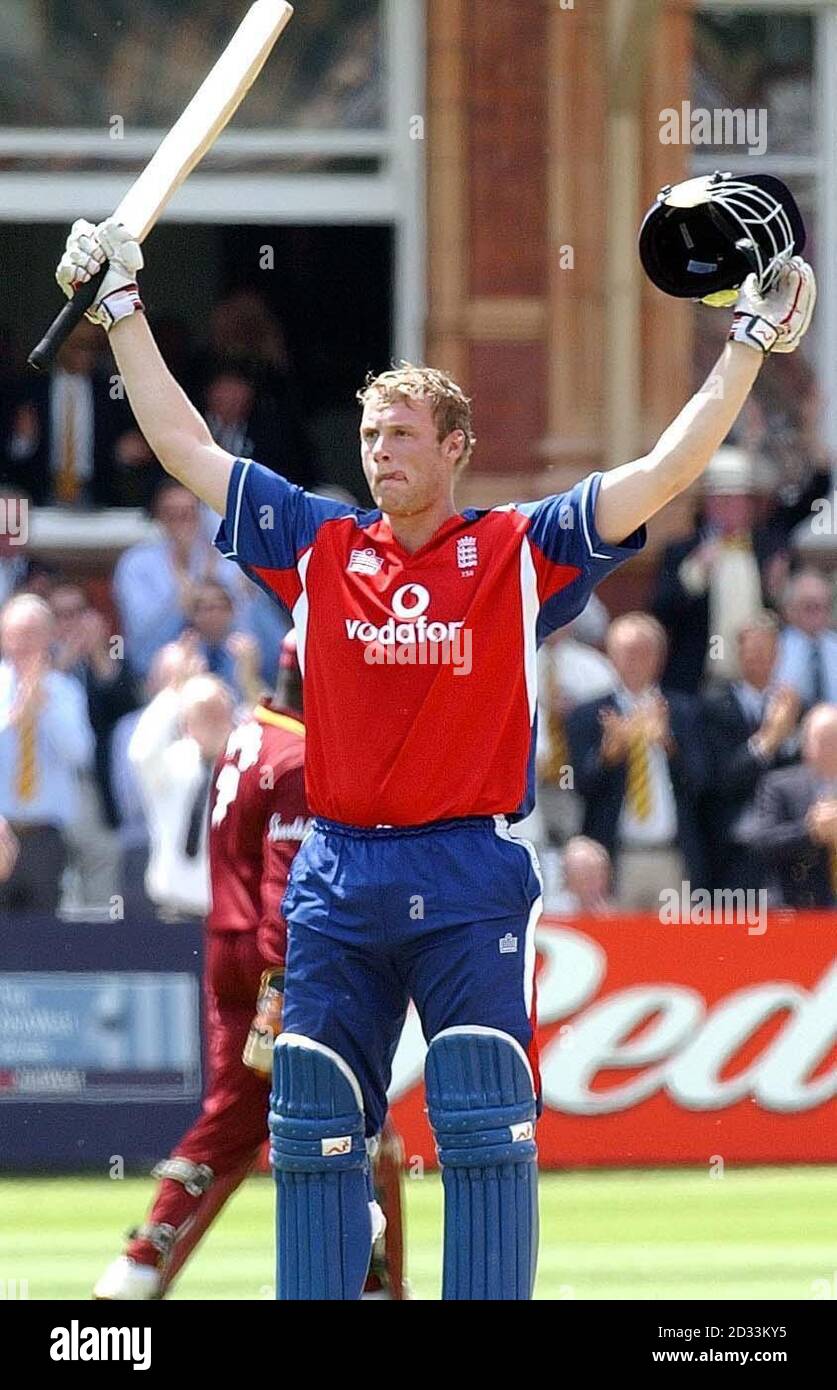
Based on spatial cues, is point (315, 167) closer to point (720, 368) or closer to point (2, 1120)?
point (2, 1120)

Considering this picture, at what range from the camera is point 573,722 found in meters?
12.9

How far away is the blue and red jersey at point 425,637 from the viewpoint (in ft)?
20.9

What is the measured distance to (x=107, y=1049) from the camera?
39.5 feet

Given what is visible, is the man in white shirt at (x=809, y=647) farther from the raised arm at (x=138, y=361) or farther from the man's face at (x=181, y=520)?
the raised arm at (x=138, y=361)

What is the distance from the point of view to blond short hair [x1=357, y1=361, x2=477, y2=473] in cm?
655

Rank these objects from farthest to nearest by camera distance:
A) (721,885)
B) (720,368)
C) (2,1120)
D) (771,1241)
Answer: (721,885)
(2,1120)
(771,1241)
(720,368)

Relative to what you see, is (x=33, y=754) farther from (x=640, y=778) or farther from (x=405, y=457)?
(x=405, y=457)

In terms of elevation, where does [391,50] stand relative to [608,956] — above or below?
above

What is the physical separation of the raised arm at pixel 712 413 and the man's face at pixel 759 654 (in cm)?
694

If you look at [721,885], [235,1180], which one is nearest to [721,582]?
[721,885]

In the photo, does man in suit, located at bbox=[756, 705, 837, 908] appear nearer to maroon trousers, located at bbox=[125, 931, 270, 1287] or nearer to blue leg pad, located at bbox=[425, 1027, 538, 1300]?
maroon trousers, located at bbox=[125, 931, 270, 1287]

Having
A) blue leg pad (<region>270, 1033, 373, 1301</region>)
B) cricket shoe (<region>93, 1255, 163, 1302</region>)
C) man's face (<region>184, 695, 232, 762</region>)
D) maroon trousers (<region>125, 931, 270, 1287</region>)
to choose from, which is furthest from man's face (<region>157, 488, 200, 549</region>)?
blue leg pad (<region>270, 1033, 373, 1301</region>)

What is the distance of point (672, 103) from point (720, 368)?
10697mm

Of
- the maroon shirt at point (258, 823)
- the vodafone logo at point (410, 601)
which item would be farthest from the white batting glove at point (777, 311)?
the maroon shirt at point (258, 823)
